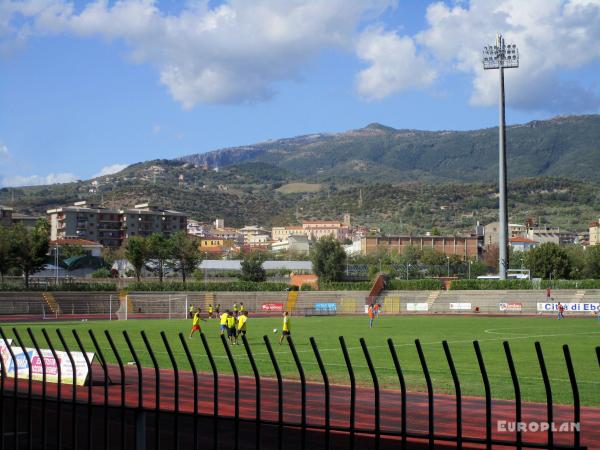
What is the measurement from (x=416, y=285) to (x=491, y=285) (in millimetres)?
8006

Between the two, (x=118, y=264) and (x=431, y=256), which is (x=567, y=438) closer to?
(x=118, y=264)

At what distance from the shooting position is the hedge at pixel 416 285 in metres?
87.2

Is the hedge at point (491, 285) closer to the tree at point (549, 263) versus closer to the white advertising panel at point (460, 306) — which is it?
the white advertising panel at point (460, 306)

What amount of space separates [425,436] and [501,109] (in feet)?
261

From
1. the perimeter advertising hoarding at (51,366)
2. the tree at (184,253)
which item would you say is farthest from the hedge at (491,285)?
the perimeter advertising hoarding at (51,366)

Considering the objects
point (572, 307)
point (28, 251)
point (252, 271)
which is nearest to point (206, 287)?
point (28, 251)

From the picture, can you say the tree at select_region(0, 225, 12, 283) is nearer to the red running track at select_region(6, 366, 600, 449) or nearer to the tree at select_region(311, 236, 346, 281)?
the tree at select_region(311, 236, 346, 281)

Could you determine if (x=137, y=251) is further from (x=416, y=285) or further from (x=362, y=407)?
(x=362, y=407)

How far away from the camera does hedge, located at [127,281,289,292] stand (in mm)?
84500

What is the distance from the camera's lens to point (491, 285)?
273 ft

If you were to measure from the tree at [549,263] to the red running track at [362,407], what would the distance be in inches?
3591

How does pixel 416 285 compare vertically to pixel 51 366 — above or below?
below

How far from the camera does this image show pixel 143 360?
1137 inches

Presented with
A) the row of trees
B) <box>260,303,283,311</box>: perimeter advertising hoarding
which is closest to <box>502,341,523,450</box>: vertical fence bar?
<box>260,303,283,311</box>: perimeter advertising hoarding
